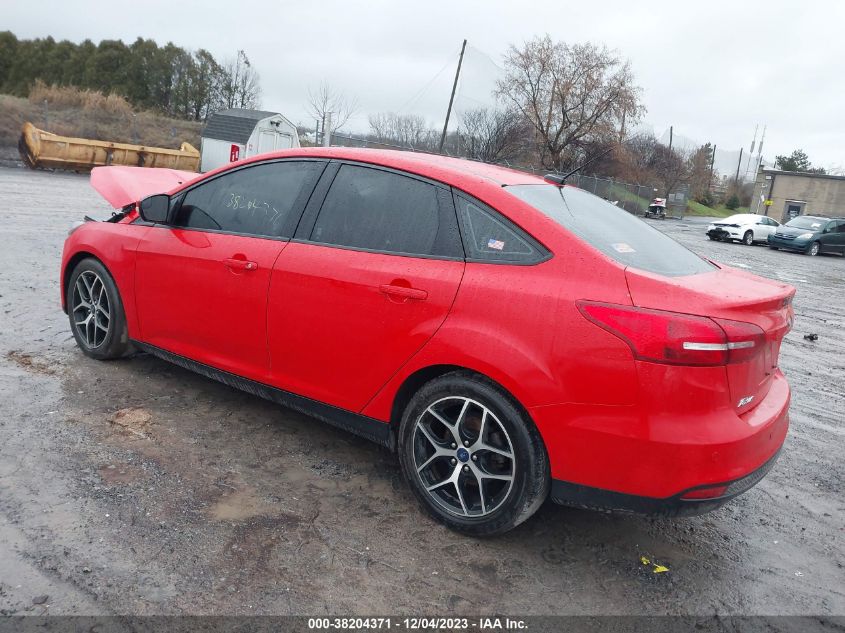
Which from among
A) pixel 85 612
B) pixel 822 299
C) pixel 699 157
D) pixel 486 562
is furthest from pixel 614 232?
pixel 699 157

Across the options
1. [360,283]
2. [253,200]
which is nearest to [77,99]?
[253,200]

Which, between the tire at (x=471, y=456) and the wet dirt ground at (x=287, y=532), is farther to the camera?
the tire at (x=471, y=456)

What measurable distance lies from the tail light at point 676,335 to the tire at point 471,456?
0.55 meters

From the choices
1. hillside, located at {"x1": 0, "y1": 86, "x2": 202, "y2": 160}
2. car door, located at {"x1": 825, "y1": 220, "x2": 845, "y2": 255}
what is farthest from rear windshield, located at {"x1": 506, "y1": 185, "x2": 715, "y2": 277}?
hillside, located at {"x1": 0, "y1": 86, "x2": 202, "y2": 160}

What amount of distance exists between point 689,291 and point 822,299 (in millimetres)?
12596

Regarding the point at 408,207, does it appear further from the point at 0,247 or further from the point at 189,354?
the point at 0,247

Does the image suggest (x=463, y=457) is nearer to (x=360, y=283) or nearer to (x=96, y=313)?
(x=360, y=283)

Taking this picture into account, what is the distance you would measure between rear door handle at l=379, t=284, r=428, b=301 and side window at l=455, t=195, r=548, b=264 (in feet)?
0.89

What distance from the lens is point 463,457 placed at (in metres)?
3.03

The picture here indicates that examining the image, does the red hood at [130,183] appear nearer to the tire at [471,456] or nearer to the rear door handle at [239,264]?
the rear door handle at [239,264]

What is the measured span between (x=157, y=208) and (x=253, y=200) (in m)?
0.73

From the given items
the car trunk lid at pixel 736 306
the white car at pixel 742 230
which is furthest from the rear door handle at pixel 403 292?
the white car at pixel 742 230

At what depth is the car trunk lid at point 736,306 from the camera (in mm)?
2619

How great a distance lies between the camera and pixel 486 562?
2.91 metres
